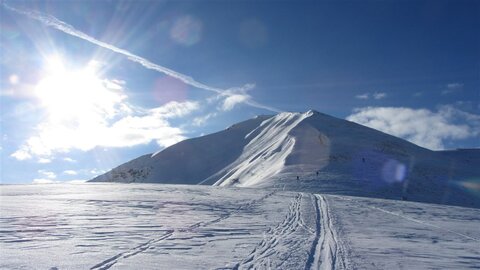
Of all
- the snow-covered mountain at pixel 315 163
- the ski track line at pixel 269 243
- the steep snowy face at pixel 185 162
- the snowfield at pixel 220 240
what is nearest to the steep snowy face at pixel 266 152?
the snow-covered mountain at pixel 315 163

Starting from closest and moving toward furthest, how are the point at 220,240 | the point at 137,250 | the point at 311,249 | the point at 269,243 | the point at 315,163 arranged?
the point at 137,250 → the point at 311,249 → the point at 269,243 → the point at 220,240 → the point at 315,163

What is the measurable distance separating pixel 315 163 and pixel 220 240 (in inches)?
2145

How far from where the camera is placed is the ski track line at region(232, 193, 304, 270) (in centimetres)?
946

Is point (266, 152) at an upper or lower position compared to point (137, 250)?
upper

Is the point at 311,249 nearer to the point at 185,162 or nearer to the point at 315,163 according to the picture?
the point at 315,163

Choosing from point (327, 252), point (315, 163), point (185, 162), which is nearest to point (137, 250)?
point (327, 252)

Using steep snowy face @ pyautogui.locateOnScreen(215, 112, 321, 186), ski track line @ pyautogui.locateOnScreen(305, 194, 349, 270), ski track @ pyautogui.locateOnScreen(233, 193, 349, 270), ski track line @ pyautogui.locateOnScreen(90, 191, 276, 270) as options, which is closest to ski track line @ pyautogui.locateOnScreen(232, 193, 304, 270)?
ski track @ pyautogui.locateOnScreen(233, 193, 349, 270)

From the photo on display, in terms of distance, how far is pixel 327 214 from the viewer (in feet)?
68.5

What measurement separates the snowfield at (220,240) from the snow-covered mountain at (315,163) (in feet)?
98.7

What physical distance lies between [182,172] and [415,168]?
58.1 m

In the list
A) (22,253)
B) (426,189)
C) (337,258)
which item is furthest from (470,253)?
(426,189)

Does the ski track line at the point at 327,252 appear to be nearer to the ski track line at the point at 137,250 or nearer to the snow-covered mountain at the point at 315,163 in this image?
the ski track line at the point at 137,250

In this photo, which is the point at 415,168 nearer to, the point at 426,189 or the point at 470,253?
the point at 426,189

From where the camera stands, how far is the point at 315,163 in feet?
217
